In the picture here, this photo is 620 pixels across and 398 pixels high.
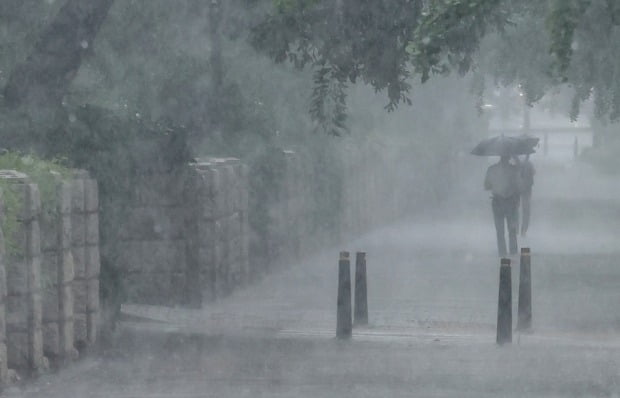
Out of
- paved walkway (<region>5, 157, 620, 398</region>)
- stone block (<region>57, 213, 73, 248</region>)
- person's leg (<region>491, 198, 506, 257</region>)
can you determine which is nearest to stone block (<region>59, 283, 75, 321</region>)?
stone block (<region>57, 213, 73, 248</region>)

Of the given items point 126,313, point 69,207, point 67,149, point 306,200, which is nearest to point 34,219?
point 69,207

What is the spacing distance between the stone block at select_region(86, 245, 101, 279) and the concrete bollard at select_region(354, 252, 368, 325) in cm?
284

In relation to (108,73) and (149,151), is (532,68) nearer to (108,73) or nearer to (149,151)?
(108,73)

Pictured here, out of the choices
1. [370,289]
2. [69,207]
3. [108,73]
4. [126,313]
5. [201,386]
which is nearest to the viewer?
[201,386]

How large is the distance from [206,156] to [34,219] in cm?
841

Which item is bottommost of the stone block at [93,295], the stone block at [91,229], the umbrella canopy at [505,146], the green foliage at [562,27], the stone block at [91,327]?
the stone block at [91,327]

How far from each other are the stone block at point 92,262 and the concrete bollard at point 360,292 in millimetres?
2845

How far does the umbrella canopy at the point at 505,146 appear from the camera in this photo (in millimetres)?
23312

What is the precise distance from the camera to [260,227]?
20.1 meters

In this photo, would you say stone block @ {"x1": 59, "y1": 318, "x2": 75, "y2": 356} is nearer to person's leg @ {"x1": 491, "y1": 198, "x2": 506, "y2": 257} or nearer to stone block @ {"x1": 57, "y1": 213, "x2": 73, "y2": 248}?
stone block @ {"x1": 57, "y1": 213, "x2": 73, "y2": 248}

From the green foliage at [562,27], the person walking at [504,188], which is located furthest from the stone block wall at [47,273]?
the person walking at [504,188]

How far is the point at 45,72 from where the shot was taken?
1639 centimetres

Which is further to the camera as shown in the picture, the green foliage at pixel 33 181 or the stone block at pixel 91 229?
the stone block at pixel 91 229

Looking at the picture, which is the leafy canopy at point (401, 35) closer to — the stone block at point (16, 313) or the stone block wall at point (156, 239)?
the stone block wall at point (156, 239)
